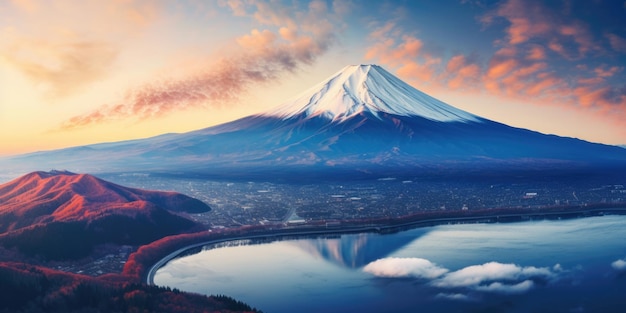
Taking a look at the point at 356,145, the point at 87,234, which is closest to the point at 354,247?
the point at 87,234

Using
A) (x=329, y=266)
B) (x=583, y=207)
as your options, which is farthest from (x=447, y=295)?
(x=583, y=207)

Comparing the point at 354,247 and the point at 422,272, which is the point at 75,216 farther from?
the point at 422,272

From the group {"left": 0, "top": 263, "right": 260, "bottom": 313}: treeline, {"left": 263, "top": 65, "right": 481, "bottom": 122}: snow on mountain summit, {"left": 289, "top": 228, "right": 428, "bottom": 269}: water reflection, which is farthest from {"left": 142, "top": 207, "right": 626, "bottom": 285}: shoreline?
{"left": 263, "top": 65, "right": 481, "bottom": 122}: snow on mountain summit

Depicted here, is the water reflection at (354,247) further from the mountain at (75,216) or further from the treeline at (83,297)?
the mountain at (75,216)

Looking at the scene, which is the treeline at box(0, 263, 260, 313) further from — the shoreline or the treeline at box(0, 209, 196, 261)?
the treeline at box(0, 209, 196, 261)

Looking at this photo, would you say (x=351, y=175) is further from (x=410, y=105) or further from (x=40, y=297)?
(x=40, y=297)

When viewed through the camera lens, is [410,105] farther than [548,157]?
Yes

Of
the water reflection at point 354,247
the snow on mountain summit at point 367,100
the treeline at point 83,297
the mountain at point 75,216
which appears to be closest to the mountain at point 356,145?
the snow on mountain summit at point 367,100

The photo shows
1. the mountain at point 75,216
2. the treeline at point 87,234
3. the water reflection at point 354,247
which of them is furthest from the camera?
the water reflection at point 354,247
